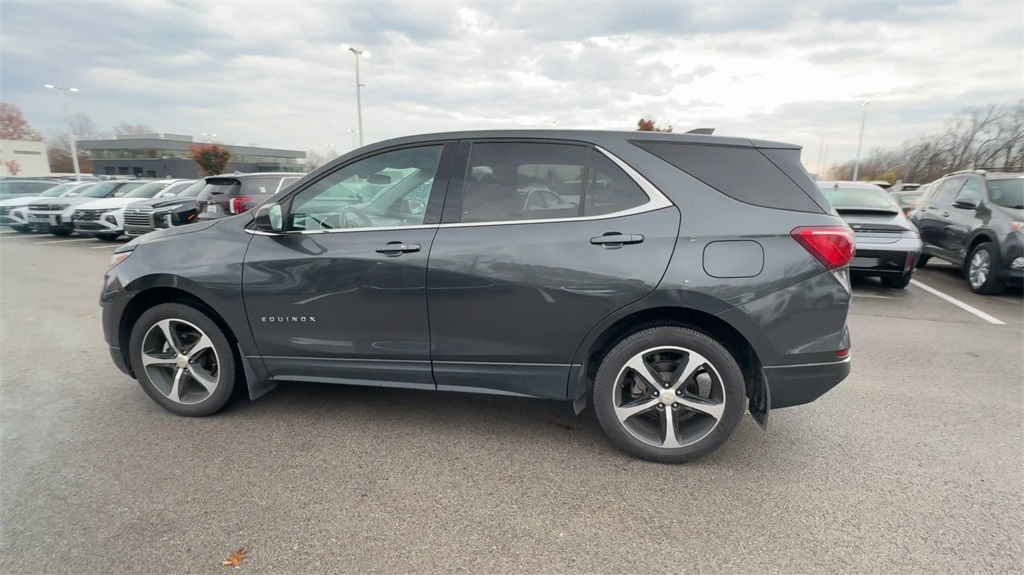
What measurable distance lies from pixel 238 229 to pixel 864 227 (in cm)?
772

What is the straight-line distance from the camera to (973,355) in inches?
197

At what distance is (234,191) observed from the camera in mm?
10664

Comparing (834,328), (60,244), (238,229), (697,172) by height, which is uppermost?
(697,172)

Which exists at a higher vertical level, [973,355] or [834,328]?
[834,328]

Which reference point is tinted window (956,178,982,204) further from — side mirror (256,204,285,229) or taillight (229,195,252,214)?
taillight (229,195,252,214)

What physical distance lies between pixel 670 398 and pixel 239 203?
9658 mm

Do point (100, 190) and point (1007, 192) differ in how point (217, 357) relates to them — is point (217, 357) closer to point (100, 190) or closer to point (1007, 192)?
point (1007, 192)

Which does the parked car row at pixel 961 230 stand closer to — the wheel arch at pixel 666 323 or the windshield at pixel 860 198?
the windshield at pixel 860 198

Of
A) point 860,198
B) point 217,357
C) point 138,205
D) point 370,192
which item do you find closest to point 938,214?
point 860,198

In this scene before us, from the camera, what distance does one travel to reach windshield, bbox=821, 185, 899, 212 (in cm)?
796

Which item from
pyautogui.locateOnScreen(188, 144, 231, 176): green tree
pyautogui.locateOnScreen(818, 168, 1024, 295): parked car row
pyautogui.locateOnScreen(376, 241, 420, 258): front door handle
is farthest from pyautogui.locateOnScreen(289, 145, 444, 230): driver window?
pyautogui.locateOnScreen(188, 144, 231, 176): green tree

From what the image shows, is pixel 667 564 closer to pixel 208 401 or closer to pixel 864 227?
pixel 208 401

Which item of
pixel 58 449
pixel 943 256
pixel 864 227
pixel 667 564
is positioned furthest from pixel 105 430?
pixel 943 256

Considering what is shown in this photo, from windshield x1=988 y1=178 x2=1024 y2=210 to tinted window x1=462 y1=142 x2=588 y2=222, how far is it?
7.78 m
